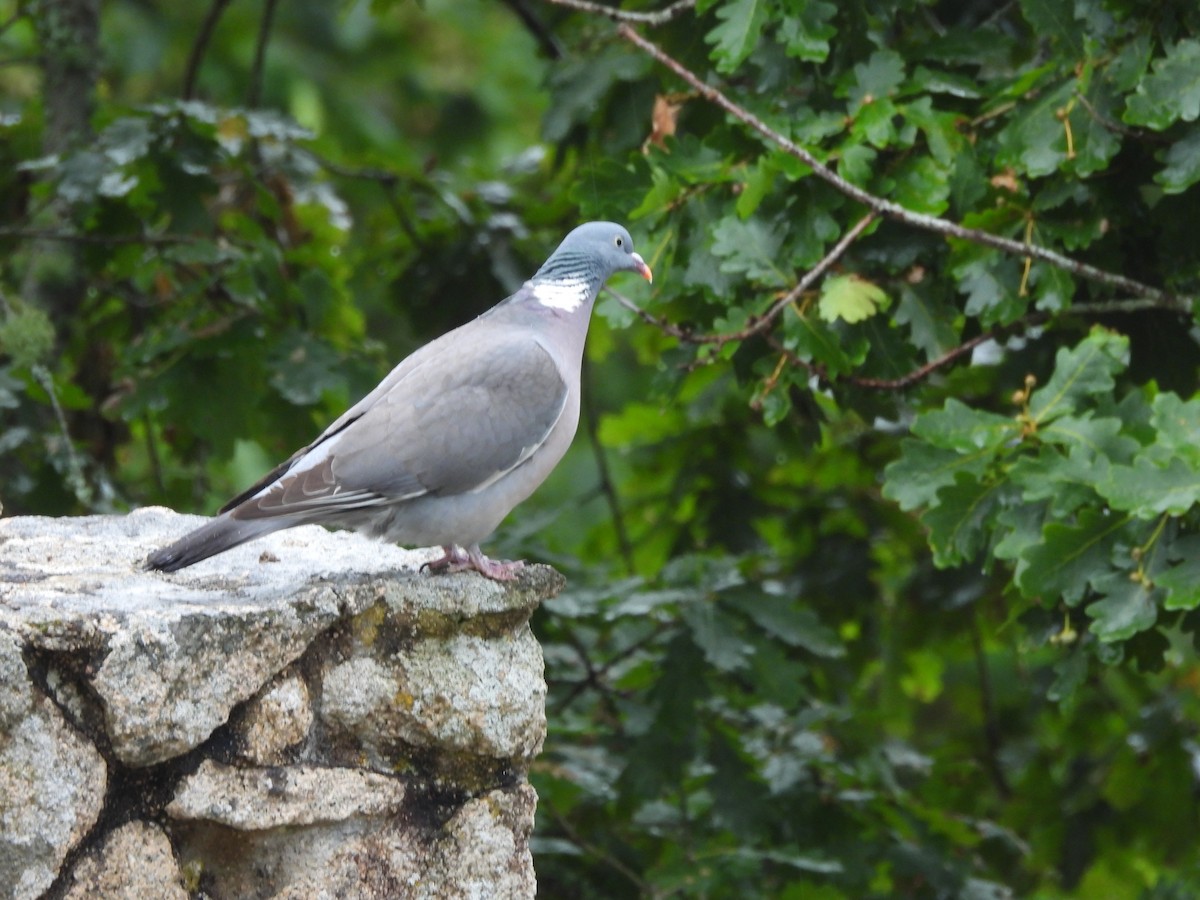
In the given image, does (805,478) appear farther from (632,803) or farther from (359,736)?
(359,736)

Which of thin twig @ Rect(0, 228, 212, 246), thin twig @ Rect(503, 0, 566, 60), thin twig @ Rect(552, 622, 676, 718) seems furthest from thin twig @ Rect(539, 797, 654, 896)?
thin twig @ Rect(503, 0, 566, 60)

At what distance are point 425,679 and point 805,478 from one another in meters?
3.70

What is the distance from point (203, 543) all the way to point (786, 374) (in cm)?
158

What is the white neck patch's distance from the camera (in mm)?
3363

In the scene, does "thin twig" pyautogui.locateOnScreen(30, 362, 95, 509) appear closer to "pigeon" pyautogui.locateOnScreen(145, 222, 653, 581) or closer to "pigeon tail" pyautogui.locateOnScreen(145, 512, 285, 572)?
"pigeon" pyautogui.locateOnScreen(145, 222, 653, 581)

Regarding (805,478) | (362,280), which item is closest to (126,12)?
(362,280)

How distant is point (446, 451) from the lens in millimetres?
2961

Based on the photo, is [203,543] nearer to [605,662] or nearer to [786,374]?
[786,374]

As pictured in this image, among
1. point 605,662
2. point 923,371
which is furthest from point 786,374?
point 605,662

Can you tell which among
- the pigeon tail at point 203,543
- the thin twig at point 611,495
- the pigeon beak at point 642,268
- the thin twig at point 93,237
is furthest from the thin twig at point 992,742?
the pigeon tail at point 203,543

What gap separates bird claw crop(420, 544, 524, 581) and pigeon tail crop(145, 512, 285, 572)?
36 centimetres

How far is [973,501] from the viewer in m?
3.36

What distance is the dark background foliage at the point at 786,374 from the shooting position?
3.40 m

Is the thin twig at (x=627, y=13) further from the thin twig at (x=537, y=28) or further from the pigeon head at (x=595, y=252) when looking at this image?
the thin twig at (x=537, y=28)
